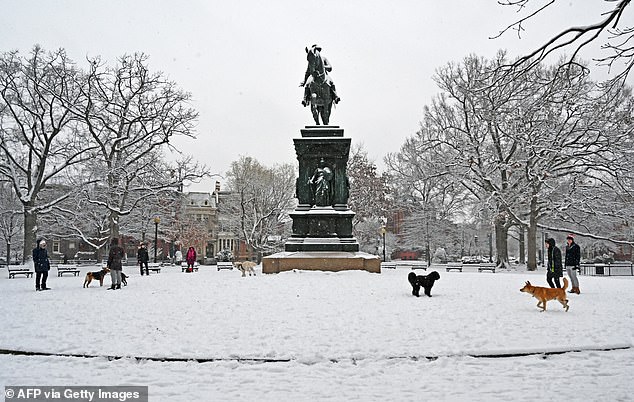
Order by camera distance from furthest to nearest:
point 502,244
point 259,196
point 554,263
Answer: point 259,196
point 502,244
point 554,263

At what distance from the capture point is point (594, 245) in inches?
1800

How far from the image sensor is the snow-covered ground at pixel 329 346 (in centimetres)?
626

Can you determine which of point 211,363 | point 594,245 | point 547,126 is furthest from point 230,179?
point 211,363

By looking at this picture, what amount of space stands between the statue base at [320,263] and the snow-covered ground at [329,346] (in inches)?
183

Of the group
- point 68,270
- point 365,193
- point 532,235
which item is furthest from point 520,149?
point 68,270

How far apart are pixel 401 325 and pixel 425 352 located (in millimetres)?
1600

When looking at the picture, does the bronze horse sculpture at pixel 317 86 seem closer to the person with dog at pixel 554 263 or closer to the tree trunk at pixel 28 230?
the person with dog at pixel 554 263

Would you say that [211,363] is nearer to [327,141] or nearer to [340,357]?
[340,357]

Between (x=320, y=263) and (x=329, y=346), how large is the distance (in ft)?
31.1

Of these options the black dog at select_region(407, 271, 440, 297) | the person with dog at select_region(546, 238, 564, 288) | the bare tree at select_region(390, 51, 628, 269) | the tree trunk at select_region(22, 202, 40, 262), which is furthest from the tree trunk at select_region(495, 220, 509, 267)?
the tree trunk at select_region(22, 202, 40, 262)

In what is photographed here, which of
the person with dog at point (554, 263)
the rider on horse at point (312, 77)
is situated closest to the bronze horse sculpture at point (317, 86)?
the rider on horse at point (312, 77)

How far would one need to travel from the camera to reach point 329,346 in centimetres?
798

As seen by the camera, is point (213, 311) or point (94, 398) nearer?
point (94, 398)

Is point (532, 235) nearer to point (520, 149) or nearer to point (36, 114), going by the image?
point (520, 149)
